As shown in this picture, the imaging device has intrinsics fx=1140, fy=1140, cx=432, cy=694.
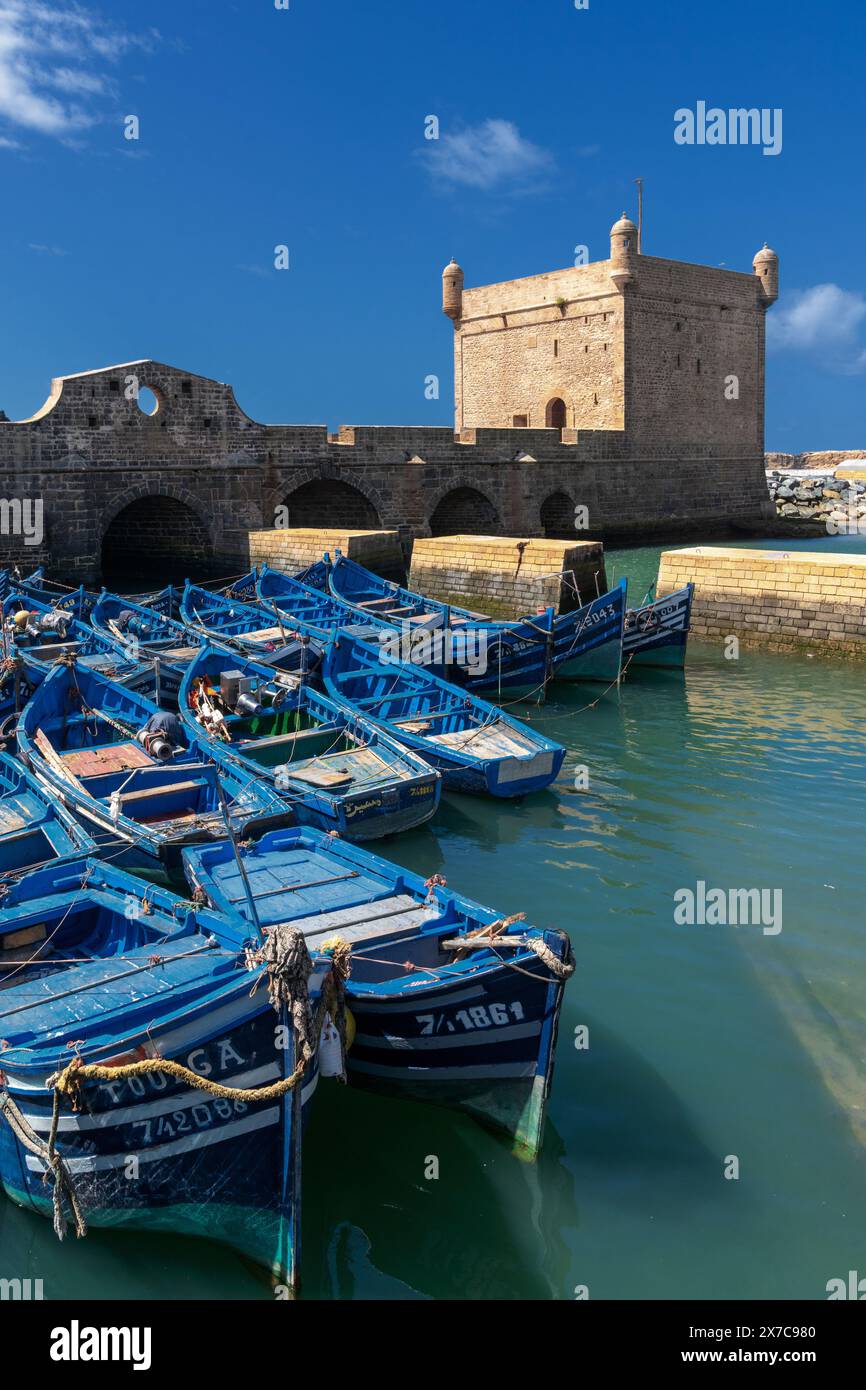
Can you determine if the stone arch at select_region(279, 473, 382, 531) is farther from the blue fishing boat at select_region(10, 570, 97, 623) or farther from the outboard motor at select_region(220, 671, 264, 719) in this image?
the outboard motor at select_region(220, 671, 264, 719)

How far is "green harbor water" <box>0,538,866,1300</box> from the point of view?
227 inches

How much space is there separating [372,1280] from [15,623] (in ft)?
43.3

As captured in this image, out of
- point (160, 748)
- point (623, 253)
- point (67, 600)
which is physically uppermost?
point (623, 253)

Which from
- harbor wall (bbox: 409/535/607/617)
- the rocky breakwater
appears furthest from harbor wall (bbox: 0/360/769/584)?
the rocky breakwater

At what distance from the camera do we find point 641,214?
37.5 meters

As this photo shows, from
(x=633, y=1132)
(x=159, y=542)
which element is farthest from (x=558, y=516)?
(x=633, y=1132)

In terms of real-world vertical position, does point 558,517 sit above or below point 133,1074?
above

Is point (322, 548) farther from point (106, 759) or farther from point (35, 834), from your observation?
point (35, 834)

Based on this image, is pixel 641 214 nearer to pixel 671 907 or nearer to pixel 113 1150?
pixel 671 907

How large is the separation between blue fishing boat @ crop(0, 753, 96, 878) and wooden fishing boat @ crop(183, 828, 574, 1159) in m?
1.75

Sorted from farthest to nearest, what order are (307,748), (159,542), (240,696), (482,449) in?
(482,449), (159,542), (240,696), (307,748)

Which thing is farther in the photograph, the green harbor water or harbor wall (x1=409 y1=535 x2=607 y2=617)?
harbor wall (x1=409 y1=535 x2=607 y2=617)

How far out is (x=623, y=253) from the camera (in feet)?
117

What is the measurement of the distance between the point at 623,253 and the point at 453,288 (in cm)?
825
